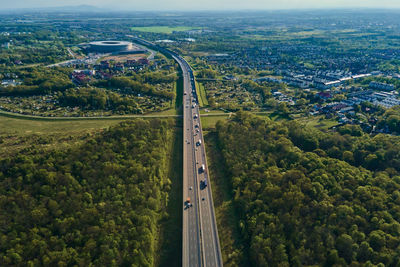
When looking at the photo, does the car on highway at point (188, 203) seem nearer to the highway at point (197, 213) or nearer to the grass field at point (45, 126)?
the highway at point (197, 213)

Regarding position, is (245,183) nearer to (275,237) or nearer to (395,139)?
(275,237)

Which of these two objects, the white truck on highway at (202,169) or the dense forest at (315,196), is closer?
the dense forest at (315,196)

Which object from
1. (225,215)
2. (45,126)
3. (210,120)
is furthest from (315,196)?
(45,126)

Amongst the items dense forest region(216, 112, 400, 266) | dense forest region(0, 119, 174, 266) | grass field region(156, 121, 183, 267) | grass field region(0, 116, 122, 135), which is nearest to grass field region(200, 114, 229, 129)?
dense forest region(216, 112, 400, 266)

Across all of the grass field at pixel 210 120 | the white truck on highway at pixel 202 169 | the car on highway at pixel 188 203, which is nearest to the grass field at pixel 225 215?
the white truck on highway at pixel 202 169

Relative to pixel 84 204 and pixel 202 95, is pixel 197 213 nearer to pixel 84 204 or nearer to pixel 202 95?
pixel 84 204

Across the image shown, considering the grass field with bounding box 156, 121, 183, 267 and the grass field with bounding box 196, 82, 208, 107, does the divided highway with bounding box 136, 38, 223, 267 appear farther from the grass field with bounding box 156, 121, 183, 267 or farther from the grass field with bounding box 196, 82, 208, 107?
the grass field with bounding box 196, 82, 208, 107
